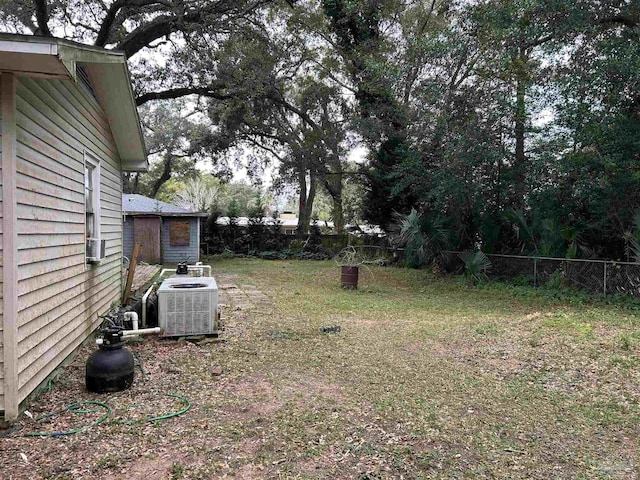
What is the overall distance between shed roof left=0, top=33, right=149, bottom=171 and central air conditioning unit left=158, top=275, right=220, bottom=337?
2.46 m

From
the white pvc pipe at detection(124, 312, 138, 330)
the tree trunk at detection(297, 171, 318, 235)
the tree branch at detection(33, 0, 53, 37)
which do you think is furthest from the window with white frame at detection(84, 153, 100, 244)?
the tree trunk at detection(297, 171, 318, 235)

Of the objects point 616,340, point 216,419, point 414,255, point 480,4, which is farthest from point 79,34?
point 616,340

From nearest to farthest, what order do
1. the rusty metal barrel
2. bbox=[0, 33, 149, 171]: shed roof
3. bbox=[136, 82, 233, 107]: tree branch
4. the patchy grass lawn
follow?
the patchy grass lawn < bbox=[0, 33, 149, 171]: shed roof < the rusty metal barrel < bbox=[136, 82, 233, 107]: tree branch

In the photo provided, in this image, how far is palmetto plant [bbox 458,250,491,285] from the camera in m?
10.7

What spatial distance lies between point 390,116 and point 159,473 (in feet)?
40.6

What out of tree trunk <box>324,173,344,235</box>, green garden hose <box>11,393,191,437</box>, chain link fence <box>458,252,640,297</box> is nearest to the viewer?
green garden hose <box>11,393,191,437</box>

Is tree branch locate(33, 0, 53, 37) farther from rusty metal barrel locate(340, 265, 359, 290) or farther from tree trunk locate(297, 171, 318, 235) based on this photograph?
tree trunk locate(297, 171, 318, 235)

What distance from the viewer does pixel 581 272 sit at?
892 centimetres

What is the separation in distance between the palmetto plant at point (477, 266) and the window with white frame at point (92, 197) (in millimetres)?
8284

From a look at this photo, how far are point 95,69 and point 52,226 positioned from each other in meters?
2.08

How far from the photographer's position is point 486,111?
9.22 m

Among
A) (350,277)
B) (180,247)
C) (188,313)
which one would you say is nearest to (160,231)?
(180,247)

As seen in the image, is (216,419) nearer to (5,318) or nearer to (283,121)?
(5,318)

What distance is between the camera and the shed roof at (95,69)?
8.86 feet
